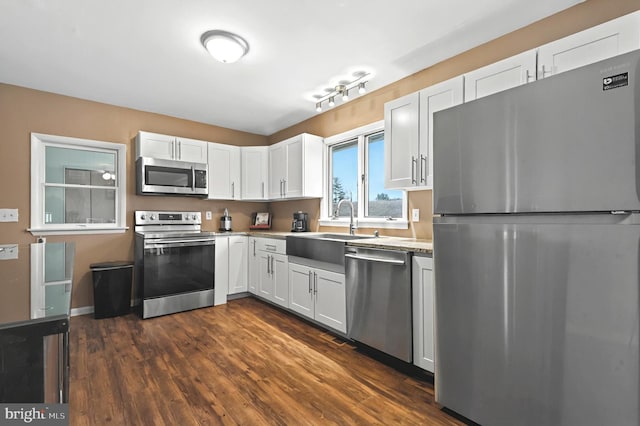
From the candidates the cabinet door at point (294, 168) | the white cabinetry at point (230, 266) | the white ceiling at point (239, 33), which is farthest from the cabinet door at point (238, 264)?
the white ceiling at point (239, 33)

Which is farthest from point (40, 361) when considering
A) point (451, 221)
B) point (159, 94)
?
point (159, 94)

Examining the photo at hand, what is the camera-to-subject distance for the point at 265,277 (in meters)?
3.88

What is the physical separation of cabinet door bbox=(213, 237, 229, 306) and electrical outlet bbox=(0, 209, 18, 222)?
2059mm

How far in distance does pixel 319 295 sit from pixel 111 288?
243 cm

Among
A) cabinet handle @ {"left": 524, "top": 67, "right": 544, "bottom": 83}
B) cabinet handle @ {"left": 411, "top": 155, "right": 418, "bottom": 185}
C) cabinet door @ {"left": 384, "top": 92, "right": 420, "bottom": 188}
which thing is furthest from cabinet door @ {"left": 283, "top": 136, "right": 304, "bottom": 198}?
cabinet handle @ {"left": 524, "top": 67, "right": 544, "bottom": 83}

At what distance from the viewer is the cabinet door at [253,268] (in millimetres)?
Answer: 4047

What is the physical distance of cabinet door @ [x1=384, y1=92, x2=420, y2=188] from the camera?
8.34 feet

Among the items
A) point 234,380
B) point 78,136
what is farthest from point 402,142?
point 78,136

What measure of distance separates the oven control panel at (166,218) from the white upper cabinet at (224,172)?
1.24 feet

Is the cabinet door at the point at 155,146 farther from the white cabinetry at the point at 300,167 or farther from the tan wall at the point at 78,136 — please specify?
the white cabinetry at the point at 300,167

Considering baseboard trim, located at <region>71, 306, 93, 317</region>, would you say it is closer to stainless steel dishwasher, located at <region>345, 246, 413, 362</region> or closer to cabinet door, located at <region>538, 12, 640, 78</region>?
stainless steel dishwasher, located at <region>345, 246, 413, 362</region>

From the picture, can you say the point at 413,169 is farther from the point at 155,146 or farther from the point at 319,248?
the point at 155,146

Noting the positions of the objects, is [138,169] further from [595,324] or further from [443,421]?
[595,324]

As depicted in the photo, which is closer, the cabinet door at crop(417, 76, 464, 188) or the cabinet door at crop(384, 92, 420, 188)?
the cabinet door at crop(417, 76, 464, 188)
